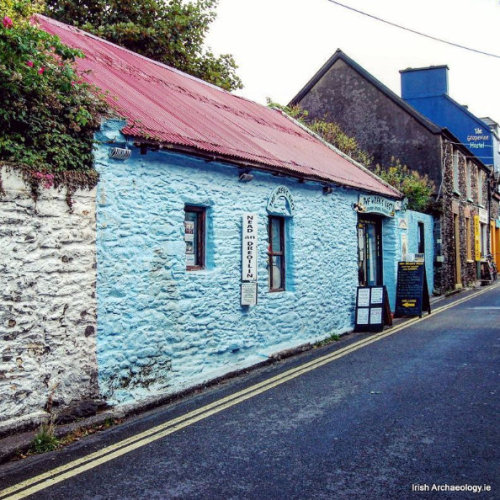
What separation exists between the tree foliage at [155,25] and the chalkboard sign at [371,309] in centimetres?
1049

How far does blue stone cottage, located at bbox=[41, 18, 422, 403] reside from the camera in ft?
22.8

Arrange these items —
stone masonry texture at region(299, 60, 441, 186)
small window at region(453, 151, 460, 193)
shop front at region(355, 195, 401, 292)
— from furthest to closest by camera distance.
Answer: small window at region(453, 151, 460, 193) → stone masonry texture at region(299, 60, 441, 186) → shop front at region(355, 195, 401, 292)

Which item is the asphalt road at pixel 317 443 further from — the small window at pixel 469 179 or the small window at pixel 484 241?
the small window at pixel 484 241

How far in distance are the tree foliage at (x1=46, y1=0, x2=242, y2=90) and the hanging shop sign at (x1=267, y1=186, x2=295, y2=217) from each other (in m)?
9.80

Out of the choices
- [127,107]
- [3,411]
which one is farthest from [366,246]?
[3,411]

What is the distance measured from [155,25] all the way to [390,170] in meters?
9.73

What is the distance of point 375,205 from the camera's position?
47.1 feet

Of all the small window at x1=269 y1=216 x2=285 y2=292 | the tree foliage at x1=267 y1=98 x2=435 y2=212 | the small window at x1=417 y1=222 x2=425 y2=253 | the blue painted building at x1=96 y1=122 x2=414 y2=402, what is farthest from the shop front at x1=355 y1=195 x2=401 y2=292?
the small window at x1=417 y1=222 x2=425 y2=253

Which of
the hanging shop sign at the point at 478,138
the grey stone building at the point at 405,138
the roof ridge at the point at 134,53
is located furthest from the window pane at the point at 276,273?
the hanging shop sign at the point at 478,138

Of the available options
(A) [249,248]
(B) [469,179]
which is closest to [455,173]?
(B) [469,179]

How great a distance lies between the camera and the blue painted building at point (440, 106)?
28.4 metres

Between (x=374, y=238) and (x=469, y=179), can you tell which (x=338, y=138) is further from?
(x=469, y=179)

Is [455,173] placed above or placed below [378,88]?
below

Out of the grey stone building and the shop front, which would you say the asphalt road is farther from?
the grey stone building
